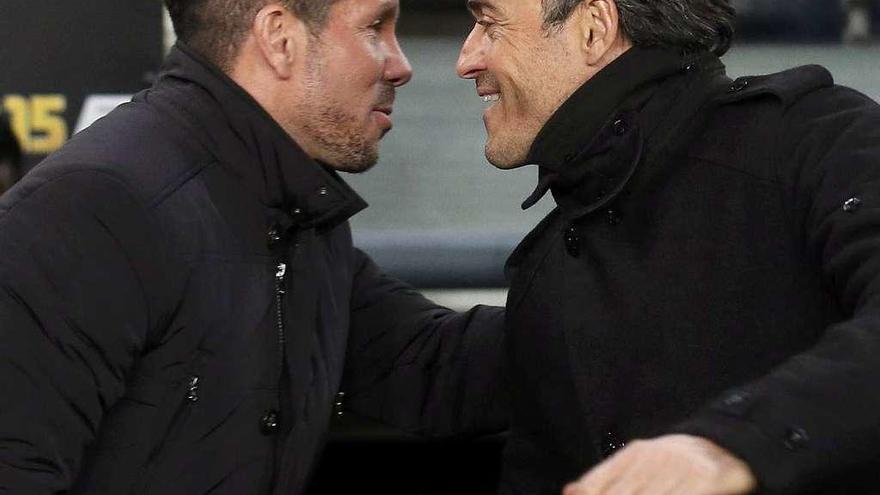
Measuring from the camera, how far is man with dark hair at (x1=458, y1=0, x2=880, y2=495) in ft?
7.00

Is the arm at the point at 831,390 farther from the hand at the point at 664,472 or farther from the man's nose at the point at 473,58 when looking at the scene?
the man's nose at the point at 473,58

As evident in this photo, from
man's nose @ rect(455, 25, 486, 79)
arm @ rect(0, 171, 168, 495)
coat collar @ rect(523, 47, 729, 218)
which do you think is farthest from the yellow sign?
coat collar @ rect(523, 47, 729, 218)

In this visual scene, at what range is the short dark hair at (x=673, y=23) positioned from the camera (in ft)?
7.93

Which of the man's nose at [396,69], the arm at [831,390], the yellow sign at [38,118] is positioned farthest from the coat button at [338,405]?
the yellow sign at [38,118]

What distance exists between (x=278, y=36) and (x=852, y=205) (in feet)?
3.40

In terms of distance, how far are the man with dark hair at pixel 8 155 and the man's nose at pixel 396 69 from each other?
1209 millimetres

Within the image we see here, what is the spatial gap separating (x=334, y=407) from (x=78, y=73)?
1220 mm

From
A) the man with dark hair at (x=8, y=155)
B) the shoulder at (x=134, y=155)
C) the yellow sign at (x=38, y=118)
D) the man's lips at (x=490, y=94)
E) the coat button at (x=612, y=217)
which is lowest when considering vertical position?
the man with dark hair at (x=8, y=155)

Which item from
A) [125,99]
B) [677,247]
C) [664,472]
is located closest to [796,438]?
[664,472]

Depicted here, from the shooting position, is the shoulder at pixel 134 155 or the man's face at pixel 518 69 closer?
the shoulder at pixel 134 155

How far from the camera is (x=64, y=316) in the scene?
2.21 metres

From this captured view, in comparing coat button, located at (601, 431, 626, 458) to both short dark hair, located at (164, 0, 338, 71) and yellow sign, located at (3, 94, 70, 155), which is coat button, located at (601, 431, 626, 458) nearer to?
short dark hair, located at (164, 0, 338, 71)

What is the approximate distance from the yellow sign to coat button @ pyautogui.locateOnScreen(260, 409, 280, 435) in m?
1.44

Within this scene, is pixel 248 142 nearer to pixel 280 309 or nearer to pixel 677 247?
pixel 280 309
